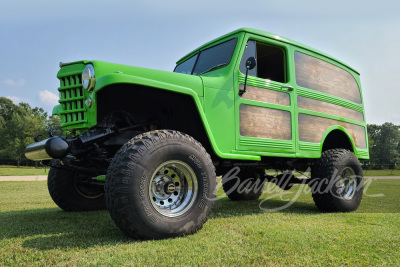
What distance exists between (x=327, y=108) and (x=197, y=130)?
261cm

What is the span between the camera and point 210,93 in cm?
366

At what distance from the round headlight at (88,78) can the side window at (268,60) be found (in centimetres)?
214

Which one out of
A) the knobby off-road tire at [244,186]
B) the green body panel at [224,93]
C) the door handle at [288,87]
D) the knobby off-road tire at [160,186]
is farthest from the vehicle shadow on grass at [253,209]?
the door handle at [288,87]

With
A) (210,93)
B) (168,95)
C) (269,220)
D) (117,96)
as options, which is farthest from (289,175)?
(117,96)

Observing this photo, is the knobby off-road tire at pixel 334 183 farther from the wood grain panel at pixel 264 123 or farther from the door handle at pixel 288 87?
the door handle at pixel 288 87

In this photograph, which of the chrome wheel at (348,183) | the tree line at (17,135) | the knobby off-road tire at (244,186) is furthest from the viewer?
the tree line at (17,135)

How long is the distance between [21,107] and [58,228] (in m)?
69.9

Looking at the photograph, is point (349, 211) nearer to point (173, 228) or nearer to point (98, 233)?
point (173, 228)

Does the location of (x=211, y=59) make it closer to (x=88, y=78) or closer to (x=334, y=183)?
(x=88, y=78)

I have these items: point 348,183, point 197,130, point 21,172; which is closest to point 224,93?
point 197,130

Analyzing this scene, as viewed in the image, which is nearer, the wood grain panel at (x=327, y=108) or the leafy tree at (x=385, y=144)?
the wood grain panel at (x=327, y=108)

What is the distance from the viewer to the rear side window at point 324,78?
4879mm

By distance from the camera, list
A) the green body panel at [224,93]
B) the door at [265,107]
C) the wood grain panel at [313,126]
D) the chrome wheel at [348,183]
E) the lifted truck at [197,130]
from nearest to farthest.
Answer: the lifted truck at [197,130] < the green body panel at [224,93] < the door at [265,107] < the wood grain panel at [313,126] < the chrome wheel at [348,183]

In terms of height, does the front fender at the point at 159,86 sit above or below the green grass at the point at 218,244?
above
